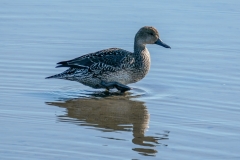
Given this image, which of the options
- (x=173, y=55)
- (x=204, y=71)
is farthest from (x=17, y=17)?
(x=204, y=71)

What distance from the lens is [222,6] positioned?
16.2 metres

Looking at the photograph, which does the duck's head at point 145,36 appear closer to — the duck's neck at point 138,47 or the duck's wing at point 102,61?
the duck's neck at point 138,47

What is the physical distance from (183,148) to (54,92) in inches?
132

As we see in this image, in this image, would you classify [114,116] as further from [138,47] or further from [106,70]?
[138,47]

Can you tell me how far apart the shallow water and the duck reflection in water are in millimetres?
13

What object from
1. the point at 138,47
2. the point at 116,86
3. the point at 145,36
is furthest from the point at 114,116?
the point at 145,36

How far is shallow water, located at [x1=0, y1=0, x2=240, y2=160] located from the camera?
7875mm

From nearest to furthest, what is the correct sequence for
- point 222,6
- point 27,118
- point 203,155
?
point 203,155
point 27,118
point 222,6

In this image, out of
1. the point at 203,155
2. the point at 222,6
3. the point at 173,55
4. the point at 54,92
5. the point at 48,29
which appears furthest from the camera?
the point at 222,6

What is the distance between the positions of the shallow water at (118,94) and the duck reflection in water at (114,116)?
0.04 feet

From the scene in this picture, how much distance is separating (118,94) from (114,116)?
5.17 ft

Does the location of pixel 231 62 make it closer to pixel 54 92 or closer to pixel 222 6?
pixel 54 92

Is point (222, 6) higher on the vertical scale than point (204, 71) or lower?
higher

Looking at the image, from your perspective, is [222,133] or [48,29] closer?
[222,133]
